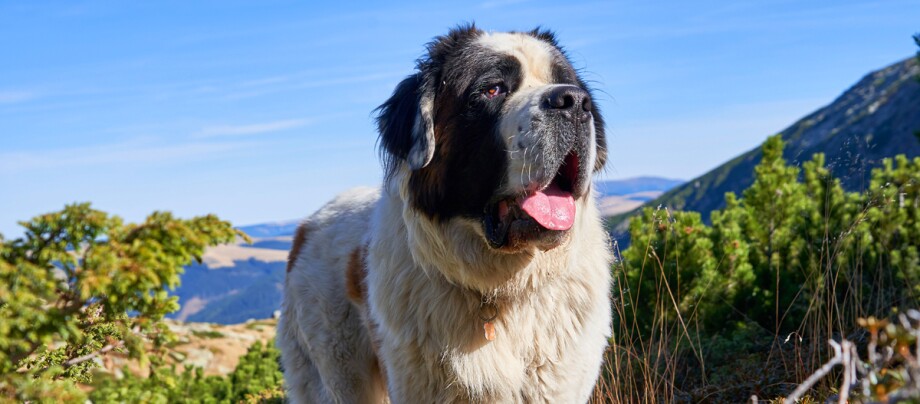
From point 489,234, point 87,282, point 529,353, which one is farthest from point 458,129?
point 87,282

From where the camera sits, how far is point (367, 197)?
179 inches

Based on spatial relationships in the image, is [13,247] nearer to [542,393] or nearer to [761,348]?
[542,393]

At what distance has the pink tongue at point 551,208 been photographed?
9.73 feet

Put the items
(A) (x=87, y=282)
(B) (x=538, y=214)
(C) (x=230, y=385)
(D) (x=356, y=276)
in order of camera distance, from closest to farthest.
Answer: (A) (x=87, y=282) → (B) (x=538, y=214) → (D) (x=356, y=276) → (C) (x=230, y=385)

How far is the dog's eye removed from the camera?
3.14 metres

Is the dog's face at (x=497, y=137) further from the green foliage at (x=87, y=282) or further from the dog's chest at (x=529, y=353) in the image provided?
the green foliage at (x=87, y=282)

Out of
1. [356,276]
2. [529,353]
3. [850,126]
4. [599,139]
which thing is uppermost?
[850,126]

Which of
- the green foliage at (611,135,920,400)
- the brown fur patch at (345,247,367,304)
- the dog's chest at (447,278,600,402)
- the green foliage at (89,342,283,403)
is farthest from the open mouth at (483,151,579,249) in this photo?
the green foliage at (89,342,283,403)

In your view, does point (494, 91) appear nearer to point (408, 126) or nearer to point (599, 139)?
point (408, 126)

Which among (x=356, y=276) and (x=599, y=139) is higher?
(x=599, y=139)

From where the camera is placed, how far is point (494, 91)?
124 inches

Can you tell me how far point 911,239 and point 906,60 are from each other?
522 ft

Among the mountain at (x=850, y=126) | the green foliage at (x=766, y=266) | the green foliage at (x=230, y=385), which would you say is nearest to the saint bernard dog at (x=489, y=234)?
the green foliage at (x=766, y=266)

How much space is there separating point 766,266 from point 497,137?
15.9ft
